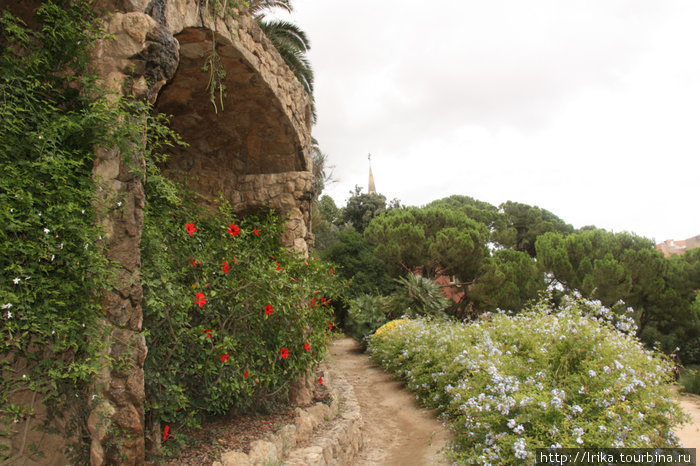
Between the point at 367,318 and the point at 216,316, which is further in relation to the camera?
the point at 367,318

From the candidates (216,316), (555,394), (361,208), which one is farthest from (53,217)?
(361,208)

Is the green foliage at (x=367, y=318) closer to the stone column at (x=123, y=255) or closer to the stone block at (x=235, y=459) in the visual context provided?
the stone block at (x=235, y=459)

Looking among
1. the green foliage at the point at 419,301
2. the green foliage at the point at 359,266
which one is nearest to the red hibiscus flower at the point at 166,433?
the green foliage at the point at 419,301

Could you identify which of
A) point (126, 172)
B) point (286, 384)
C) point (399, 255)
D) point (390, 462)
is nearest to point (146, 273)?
point (126, 172)

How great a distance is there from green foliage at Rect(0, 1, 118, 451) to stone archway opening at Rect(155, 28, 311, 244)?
6.05ft

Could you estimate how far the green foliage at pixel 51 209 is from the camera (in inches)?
73.1

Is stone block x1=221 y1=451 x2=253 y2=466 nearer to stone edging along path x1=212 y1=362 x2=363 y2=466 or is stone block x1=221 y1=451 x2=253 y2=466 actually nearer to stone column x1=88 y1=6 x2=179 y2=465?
stone edging along path x1=212 y1=362 x2=363 y2=466

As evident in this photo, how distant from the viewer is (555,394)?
338 centimetres

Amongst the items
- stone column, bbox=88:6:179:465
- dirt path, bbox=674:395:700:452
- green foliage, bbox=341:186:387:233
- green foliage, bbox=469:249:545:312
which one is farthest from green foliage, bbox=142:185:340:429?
green foliage, bbox=341:186:387:233

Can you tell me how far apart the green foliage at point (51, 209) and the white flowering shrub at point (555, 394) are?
2847mm

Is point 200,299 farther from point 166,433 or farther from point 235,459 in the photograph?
point 235,459

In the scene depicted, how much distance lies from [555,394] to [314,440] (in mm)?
1910

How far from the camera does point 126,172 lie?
2.42m

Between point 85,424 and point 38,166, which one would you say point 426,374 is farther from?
point 38,166
